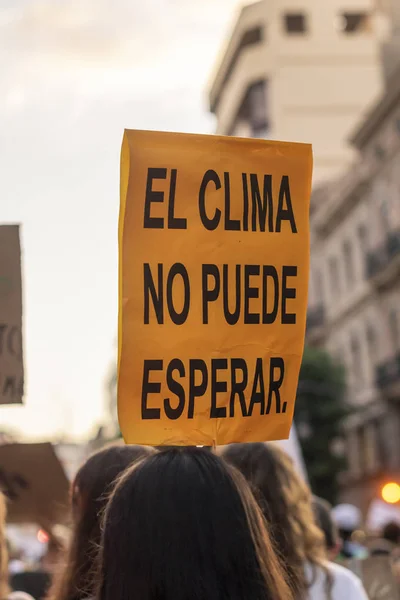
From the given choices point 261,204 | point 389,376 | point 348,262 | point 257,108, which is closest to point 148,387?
point 261,204

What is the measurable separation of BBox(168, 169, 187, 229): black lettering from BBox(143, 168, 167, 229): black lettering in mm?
27

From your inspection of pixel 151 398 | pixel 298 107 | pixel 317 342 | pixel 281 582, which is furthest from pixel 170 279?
pixel 298 107

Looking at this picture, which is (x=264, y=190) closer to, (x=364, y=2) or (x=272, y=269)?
(x=272, y=269)

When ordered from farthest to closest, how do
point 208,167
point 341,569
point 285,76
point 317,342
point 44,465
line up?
point 285,76
point 317,342
point 44,465
point 341,569
point 208,167

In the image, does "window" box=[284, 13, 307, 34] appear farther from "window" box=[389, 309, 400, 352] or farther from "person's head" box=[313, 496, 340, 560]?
"person's head" box=[313, 496, 340, 560]

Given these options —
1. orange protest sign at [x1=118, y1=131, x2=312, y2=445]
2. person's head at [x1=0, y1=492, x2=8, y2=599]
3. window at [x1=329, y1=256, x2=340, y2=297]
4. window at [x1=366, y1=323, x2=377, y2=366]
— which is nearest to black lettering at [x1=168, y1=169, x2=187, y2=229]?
orange protest sign at [x1=118, y1=131, x2=312, y2=445]

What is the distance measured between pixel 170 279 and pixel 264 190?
0.46 meters

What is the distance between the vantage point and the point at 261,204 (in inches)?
111

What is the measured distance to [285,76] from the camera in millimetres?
51375

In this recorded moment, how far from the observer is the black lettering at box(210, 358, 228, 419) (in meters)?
2.62

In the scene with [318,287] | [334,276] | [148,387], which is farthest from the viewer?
[318,287]

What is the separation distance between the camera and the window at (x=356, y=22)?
180 feet

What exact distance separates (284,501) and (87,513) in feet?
2.33

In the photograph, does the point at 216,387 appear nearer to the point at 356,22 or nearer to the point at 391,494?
the point at 391,494
